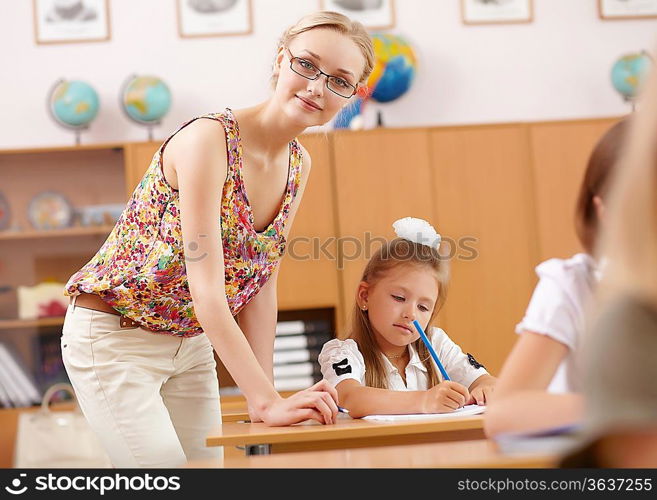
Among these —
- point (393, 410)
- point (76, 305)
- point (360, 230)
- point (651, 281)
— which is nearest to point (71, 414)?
point (360, 230)

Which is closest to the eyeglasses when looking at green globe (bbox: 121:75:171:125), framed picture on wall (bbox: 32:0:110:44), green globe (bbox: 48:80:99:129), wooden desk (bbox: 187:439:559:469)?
wooden desk (bbox: 187:439:559:469)

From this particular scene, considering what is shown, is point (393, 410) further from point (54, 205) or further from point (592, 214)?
point (54, 205)

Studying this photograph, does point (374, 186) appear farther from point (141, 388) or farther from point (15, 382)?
point (141, 388)

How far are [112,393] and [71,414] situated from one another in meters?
2.19

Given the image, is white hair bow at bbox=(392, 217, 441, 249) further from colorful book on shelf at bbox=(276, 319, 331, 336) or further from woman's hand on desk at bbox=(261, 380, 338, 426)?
colorful book on shelf at bbox=(276, 319, 331, 336)

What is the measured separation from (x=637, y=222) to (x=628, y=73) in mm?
3892

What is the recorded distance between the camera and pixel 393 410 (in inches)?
64.4

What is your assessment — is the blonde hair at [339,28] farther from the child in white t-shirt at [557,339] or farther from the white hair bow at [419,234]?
the child in white t-shirt at [557,339]

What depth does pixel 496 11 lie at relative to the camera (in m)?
4.27

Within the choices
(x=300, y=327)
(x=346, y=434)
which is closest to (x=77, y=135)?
(x=300, y=327)

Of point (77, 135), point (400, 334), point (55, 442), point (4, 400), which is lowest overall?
point (55, 442)

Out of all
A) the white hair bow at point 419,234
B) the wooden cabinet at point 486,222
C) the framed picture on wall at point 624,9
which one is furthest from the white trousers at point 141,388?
the framed picture on wall at point 624,9

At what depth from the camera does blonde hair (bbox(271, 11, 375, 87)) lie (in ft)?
5.33

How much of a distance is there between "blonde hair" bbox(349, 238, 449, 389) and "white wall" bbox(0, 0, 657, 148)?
6.78 feet
